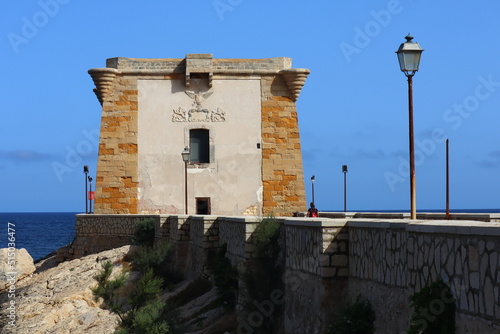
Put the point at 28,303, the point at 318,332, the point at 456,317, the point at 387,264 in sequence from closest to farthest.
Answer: the point at 456,317, the point at 387,264, the point at 318,332, the point at 28,303

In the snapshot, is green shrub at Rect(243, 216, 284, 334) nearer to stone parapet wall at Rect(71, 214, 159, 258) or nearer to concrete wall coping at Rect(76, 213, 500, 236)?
concrete wall coping at Rect(76, 213, 500, 236)

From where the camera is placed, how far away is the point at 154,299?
60.2 ft

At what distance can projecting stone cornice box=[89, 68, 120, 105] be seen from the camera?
30.1m

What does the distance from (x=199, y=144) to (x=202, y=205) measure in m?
2.07

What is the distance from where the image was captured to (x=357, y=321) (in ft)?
32.3

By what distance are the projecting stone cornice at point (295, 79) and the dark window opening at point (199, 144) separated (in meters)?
3.18

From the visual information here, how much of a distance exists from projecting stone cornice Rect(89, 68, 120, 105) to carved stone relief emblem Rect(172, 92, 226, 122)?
7.57ft

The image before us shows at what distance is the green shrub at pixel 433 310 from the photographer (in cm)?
760

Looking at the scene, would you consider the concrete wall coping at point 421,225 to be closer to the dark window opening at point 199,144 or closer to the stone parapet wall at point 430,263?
the stone parapet wall at point 430,263

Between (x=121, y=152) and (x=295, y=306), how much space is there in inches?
731

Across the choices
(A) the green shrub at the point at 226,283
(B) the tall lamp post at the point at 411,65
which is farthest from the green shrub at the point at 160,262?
(B) the tall lamp post at the point at 411,65

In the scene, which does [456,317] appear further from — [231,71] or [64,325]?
[231,71]

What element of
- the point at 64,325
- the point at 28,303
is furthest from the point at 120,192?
the point at 64,325

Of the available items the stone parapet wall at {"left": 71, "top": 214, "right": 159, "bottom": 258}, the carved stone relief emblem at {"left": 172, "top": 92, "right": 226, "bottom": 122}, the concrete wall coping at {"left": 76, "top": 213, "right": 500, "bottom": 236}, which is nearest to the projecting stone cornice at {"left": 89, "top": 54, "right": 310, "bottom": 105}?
the carved stone relief emblem at {"left": 172, "top": 92, "right": 226, "bottom": 122}
